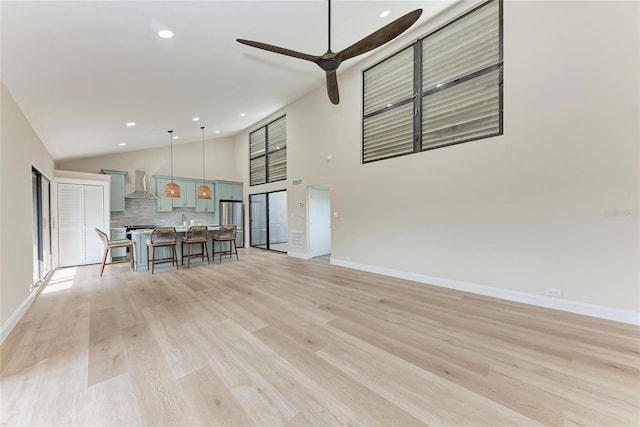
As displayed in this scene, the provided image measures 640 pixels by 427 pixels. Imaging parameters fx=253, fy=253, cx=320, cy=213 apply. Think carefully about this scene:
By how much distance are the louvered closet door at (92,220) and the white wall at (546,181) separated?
6897mm

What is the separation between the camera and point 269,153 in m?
8.12

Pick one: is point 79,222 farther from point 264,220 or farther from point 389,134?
point 389,134

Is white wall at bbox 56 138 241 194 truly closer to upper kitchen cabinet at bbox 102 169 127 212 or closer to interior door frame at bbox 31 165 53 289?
upper kitchen cabinet at bbox 102 169 127 212

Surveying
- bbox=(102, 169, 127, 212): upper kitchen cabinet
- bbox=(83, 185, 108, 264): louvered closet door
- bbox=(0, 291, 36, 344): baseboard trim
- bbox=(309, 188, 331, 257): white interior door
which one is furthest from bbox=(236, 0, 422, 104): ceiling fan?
bbox=(102, 169, 127, 212): upper kitchen cabinet

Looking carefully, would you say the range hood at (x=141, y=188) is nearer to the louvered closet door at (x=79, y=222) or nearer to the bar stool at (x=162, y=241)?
the louvered closet door at (x=79, y=222)

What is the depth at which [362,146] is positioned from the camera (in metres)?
5.31

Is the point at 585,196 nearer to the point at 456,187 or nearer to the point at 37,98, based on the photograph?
the point at 456,187

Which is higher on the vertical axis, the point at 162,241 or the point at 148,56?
the point at 148,56

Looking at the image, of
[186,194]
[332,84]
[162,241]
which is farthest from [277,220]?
[332,84]

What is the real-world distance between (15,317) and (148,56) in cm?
334

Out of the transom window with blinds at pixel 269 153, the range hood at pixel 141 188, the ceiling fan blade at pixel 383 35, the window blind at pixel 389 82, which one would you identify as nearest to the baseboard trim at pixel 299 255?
the transom window with blinds at pixel 269 153

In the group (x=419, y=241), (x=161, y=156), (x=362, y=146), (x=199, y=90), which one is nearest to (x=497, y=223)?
(x=419, y=241)

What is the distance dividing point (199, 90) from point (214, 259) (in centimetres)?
405

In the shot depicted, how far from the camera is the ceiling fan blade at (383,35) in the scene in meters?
2.28
